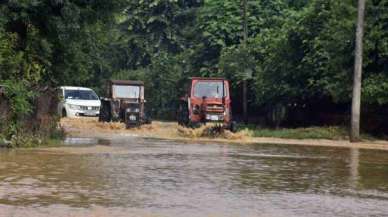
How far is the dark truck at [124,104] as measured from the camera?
108 feet

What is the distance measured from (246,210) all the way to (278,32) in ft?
93.6

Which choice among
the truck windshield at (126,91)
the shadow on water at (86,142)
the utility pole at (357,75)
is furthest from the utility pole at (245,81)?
the shadow on water at (86,142)

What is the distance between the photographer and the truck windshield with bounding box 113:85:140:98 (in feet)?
116

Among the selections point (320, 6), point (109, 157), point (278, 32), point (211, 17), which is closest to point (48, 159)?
point (109, 157)

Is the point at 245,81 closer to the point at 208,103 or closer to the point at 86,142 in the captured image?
the point at 208,103

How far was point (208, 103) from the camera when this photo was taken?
31.2m

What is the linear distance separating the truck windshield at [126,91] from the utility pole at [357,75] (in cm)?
1067

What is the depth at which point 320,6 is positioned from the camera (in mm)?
35375

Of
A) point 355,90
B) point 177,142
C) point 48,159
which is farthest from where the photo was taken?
point 355,90

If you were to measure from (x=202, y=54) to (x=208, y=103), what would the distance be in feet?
53.1

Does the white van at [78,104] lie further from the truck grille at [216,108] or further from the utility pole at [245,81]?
the truck grille at [216,108]

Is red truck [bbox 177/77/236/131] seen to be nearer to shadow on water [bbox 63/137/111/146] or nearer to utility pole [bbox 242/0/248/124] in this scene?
shadow on water [bbox 63/137/111/146]

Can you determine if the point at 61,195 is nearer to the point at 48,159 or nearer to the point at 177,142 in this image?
the point at 48,159

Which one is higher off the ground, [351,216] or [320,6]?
[320,6]
